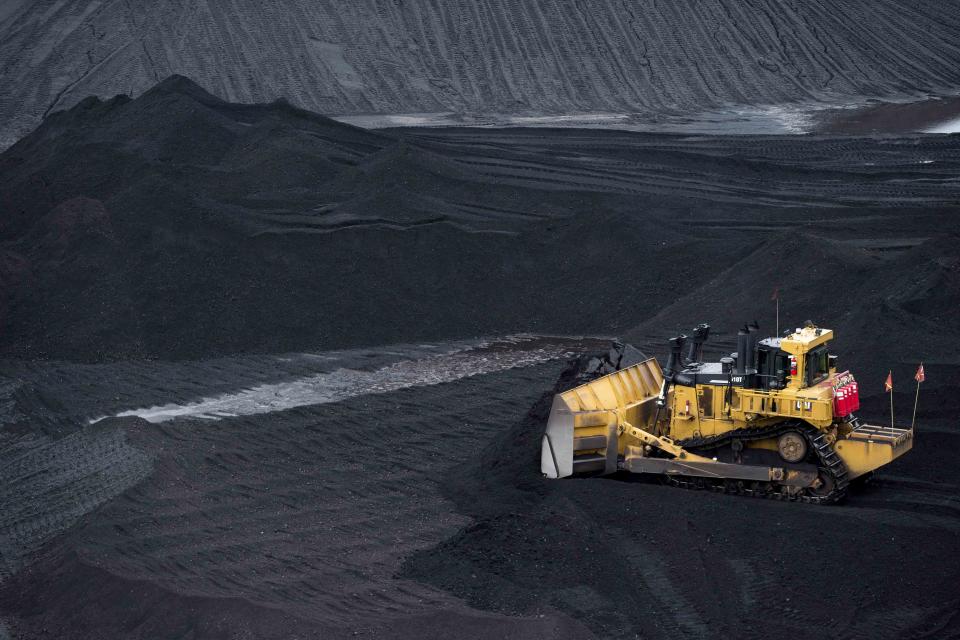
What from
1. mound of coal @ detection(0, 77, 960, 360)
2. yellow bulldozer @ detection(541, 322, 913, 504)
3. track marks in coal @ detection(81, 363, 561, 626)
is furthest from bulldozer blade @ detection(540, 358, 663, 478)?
mound of coal @ detection(0, 77, 960, 360)

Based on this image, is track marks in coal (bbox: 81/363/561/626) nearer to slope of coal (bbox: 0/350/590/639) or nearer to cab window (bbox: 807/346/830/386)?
slope of coal (bbox: 0/350/590/639)

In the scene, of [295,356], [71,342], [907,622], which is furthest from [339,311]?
[907,622]

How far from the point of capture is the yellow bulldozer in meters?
10.8

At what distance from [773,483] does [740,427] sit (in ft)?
1.89

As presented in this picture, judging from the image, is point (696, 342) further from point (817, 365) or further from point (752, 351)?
point (817, 365)

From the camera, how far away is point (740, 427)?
11.2m

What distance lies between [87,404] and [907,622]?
11897 millimetres

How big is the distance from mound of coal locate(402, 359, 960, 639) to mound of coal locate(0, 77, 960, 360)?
532cm

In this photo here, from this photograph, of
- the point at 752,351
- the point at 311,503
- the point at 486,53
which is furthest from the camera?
the point at 486,53

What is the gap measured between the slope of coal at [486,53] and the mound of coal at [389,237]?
10.9m

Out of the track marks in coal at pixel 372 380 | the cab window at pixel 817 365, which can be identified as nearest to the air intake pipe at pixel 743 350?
the cab window at pixel 817 365

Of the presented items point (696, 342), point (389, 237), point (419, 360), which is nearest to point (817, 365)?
point (696, 342)

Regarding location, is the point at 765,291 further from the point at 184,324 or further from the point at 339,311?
the point at 184,324

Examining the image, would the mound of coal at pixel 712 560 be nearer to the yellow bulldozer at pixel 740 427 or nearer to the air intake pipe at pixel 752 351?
the yellow bulldozer at pixel 740 427
